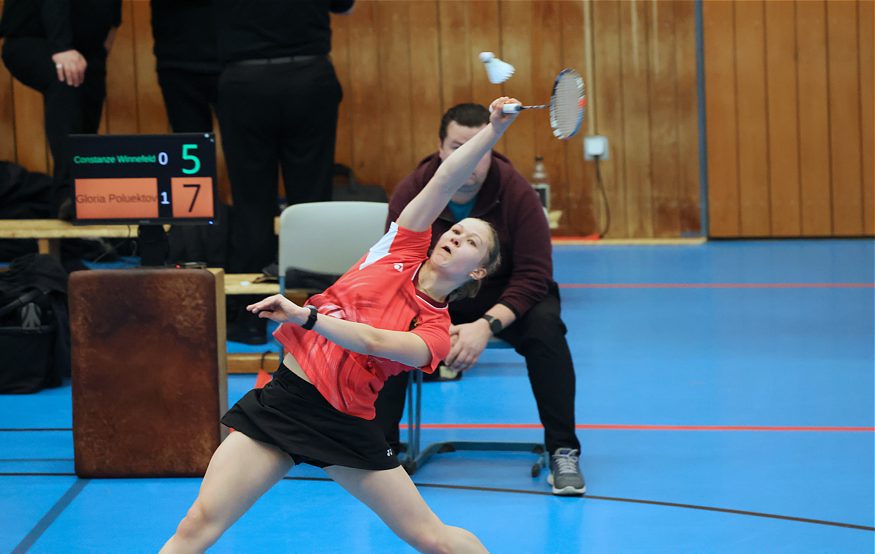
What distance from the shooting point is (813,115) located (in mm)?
8422

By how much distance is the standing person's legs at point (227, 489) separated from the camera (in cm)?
217

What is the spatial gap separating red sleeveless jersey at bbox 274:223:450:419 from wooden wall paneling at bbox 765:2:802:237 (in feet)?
21.6

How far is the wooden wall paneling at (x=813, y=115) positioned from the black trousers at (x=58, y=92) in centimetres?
512

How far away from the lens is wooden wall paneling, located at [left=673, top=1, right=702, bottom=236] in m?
8.46

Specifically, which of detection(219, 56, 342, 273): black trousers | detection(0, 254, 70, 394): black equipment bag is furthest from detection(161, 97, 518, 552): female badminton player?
detection(219, 56, 342, 273): black trousers

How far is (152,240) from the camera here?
3.69m

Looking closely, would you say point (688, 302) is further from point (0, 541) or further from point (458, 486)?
point (0, 541)

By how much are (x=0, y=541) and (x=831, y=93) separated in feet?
23.1

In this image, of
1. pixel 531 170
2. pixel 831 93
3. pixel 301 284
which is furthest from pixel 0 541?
pixel 831 93

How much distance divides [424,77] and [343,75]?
61 cm

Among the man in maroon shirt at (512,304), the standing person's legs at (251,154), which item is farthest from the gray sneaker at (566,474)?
the standing person's legs at (251,154)

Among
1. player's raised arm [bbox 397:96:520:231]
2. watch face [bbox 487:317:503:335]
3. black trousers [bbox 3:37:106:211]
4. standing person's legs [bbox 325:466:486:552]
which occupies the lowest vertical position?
standing person's legs [bbox 325:466:486:552]

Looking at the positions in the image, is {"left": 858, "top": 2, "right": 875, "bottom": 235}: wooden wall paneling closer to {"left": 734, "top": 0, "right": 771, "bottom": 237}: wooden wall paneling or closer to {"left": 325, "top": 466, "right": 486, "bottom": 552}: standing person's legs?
{"left": 734, "top": 0, "right": 771, "bottom": 237}: wooden wall paneling

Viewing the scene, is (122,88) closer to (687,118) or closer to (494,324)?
(687,118)
